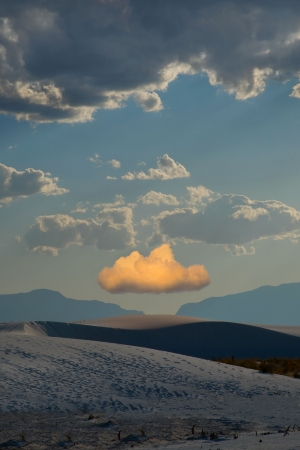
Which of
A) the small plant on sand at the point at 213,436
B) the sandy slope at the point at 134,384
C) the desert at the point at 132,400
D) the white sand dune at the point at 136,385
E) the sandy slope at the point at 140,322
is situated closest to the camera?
the small plant on sand at the point at 213,436

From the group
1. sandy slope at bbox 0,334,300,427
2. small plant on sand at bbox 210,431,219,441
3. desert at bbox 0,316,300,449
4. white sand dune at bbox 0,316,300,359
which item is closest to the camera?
small plant on sand at bbox 210,431,219,441

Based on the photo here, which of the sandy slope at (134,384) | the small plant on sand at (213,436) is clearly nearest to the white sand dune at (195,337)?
the sandy slope at (134,384)

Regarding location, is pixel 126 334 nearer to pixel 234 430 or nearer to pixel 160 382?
pixel 160 382

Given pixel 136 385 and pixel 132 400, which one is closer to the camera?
pixel 132 400

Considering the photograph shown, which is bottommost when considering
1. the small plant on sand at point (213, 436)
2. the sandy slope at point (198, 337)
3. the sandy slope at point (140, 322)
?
the small plant on sand at point (213, 436)

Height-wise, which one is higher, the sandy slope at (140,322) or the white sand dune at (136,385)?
the sandy slope at (140,322)

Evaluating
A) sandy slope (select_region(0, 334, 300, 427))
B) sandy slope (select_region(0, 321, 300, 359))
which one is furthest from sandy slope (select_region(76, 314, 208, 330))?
sandy slope (select_region(0, 334, 300, 427))

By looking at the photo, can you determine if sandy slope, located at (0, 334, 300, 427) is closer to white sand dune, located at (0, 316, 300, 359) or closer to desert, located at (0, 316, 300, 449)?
desert, located at (0, 316, 300, 449)

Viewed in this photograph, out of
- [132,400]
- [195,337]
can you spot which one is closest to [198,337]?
[195,337]

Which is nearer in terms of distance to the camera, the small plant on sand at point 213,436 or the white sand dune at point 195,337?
the small plant on sand at point 213,436

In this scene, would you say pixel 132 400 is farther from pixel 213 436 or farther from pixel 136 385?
pixel 213 436

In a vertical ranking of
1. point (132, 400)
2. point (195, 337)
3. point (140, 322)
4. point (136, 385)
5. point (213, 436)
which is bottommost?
point (213, 436)

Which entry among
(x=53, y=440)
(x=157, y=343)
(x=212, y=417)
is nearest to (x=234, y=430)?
(x=212, y=417)

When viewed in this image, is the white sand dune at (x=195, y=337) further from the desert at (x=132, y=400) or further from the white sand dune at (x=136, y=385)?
the white sand dune at (x=136, y=385)
